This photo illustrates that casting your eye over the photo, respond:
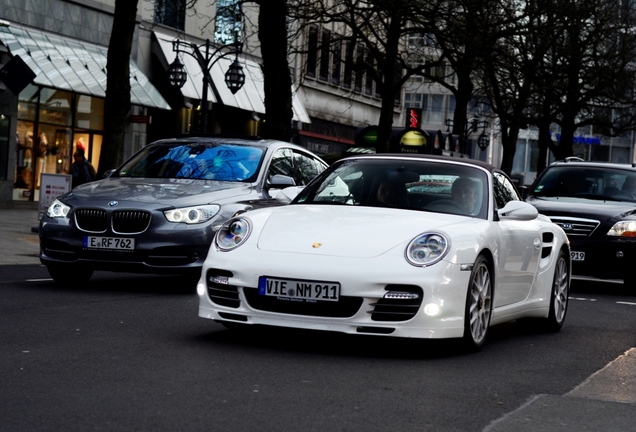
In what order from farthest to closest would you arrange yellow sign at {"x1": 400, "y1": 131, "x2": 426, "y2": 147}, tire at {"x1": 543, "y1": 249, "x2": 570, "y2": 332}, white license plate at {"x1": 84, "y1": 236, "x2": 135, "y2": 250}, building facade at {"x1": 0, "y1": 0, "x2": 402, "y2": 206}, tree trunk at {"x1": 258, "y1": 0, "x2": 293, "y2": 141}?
yellow sign at {"x1": 400, "y1": 131, "x2": 426, "y2": 147}
building facade at {"x1": 0, "y1": 0, "x2": 402, "y2": 206}
tree trunk at {"x1": 258, "y1": 0, "x2": 293, "y2": 141}
white license plate at {"x1": 84, "y1": 236, "x2": 135, "y2": 250}
tire at {"x1": 543, "y1": 249, "x2": 570, "y2": 332}

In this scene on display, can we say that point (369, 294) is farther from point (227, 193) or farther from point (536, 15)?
point (536, 15)

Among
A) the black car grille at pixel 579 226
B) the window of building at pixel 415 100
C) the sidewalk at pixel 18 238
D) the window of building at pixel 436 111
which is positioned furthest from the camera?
the window of building at pixel 415 100

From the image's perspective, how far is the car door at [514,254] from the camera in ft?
28.7

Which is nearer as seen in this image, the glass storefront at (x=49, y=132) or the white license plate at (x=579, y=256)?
the white license plate at (x=579, y=256)

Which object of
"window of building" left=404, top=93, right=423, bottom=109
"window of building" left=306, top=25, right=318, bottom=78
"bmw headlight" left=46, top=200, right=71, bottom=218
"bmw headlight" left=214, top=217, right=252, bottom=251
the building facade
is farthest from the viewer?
"window of building" left=404, top=93, right=423, bottom=109

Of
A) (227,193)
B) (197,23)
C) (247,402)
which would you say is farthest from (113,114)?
(197,23)

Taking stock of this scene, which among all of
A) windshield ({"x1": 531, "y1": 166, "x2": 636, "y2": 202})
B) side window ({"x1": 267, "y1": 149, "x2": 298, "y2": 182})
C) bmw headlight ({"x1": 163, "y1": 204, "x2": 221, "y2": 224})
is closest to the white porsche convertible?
bmw headlight ({"x1": 163, "y1": 204, "x2": 221, "y2": 224})

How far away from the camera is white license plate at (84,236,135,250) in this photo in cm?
1138

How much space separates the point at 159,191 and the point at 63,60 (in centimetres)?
2103

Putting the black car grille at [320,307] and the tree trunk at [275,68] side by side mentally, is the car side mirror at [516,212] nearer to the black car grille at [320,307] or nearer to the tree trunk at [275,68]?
the black car grille at [320,307]

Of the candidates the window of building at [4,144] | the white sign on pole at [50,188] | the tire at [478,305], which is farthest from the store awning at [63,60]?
the tire at [478,305]

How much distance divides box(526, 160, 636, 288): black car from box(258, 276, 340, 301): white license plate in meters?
7.94

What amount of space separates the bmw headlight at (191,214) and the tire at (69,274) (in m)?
1.11

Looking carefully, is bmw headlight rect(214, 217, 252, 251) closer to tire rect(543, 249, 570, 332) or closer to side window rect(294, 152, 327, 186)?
tire rect(543, 249, 570, 332)
